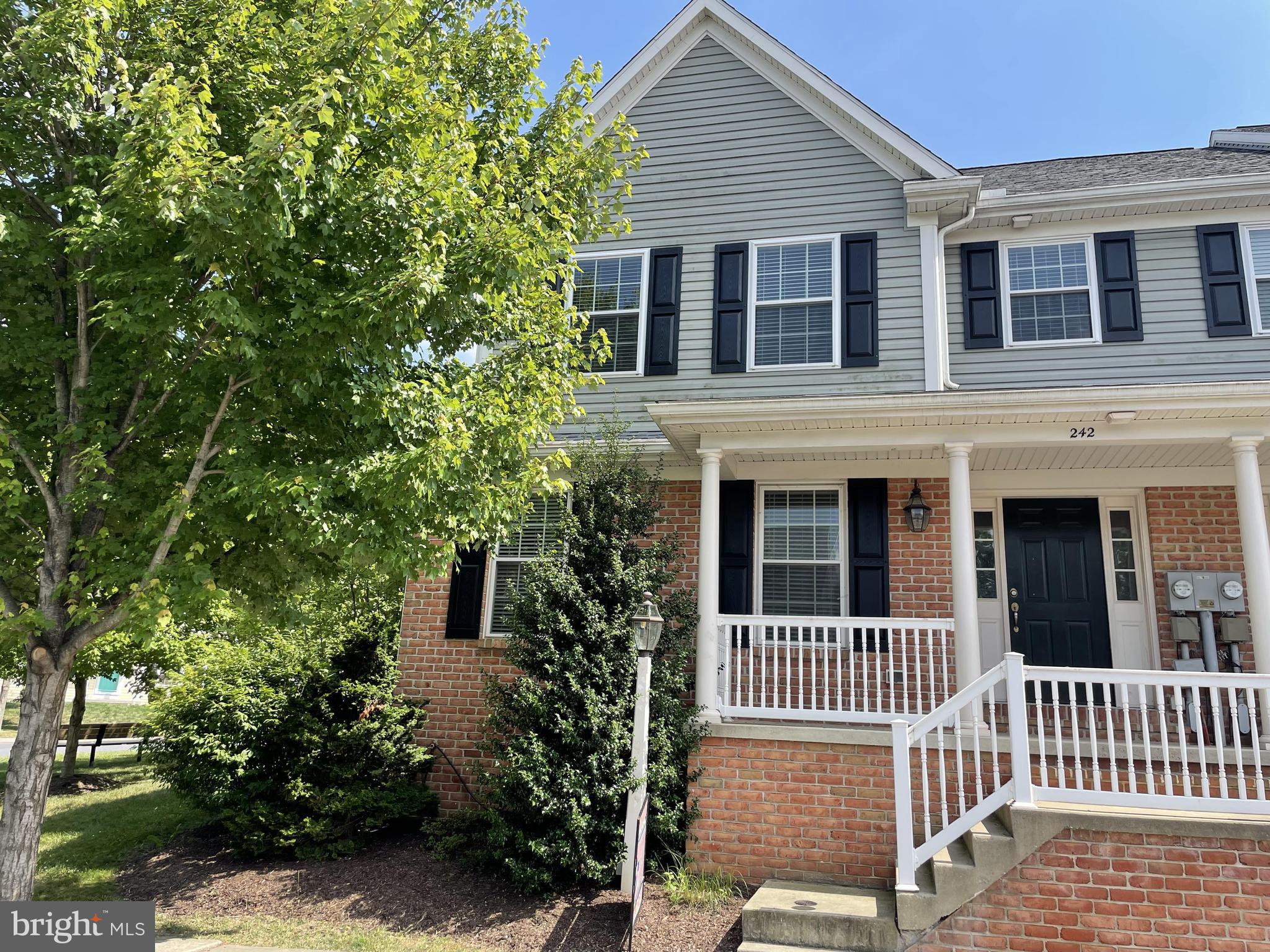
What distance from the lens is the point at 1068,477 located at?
27.1ft

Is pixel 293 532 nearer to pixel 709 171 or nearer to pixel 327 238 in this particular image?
pixel 327 238

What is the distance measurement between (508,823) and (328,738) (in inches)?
83.0

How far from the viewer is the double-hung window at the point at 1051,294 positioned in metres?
8.76

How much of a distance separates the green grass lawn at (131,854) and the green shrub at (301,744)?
0.90 metres

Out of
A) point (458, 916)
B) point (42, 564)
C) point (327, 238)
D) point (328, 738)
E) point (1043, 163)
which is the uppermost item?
point (1043, 163)

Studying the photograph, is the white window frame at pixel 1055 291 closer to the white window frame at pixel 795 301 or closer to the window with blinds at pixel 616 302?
the white window frame at pixel 795 301

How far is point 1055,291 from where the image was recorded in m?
8.84

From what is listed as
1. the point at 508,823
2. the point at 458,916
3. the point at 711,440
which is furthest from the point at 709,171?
the point at 458,916

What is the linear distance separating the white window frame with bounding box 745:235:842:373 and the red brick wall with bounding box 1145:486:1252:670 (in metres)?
3.54

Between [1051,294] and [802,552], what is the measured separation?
3982mm

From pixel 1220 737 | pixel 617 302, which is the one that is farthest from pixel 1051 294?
pixel 1220 737

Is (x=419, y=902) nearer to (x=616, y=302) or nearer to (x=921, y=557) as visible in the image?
(x=921, y=557)

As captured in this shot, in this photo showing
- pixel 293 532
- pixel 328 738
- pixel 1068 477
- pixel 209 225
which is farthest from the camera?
pixel 1068 477

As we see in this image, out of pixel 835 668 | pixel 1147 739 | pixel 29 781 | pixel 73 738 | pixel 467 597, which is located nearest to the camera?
pixel 29 781
